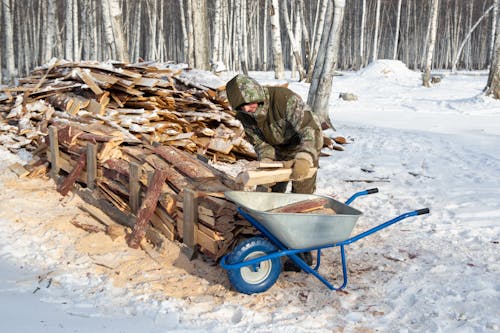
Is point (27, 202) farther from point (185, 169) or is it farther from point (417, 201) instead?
point (417, 201)

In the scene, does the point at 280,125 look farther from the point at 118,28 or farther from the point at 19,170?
the point at 118,28

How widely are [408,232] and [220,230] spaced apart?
226cm

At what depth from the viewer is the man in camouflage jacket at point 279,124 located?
3803 mm

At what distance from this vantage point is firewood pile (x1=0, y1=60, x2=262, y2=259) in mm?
4465

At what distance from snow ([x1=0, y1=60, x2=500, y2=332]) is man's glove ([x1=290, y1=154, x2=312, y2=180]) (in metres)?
0.98

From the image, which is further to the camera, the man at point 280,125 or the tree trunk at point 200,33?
the tree trunk at point 200,33

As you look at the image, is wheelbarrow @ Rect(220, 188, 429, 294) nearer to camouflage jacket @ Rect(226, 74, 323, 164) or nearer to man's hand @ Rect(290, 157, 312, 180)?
man's hand @ Rect(290, 157, 312, 180)

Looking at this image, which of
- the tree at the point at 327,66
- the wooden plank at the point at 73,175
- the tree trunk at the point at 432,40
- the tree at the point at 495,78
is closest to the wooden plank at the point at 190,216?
the wooden plank at the point at 73,175

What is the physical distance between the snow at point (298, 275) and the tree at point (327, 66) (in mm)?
2674

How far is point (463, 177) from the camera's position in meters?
6.61

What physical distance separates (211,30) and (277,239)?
39208mm

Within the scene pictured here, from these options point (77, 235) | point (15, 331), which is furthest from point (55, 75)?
point (15, 331)

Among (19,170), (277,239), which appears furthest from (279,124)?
(19,170)

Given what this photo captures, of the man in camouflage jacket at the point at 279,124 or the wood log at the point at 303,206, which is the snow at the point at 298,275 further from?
the man in camouflage jacket at the point at 279,124
